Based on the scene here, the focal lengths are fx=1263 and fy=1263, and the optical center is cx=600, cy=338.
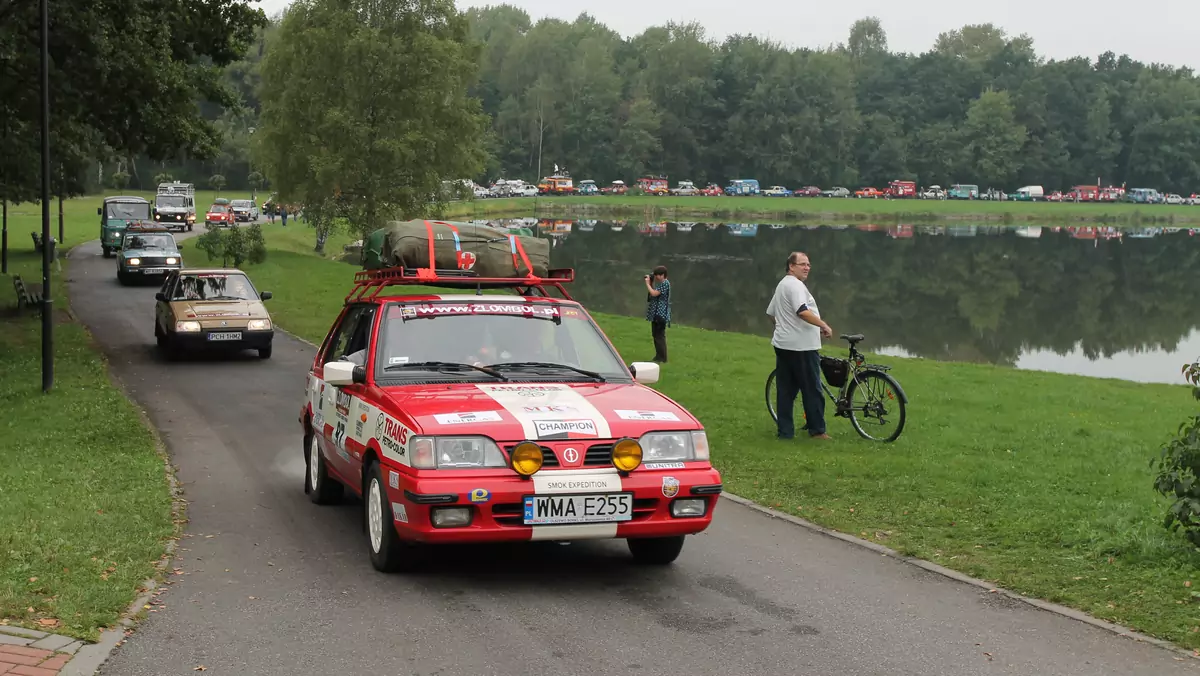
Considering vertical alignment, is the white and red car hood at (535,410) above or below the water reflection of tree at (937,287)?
above

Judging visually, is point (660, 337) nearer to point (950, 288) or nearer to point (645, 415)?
point (645, 415)

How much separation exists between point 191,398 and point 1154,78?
157928 mm

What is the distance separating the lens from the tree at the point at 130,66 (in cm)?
2028

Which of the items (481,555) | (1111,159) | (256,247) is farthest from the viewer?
(1111,159)

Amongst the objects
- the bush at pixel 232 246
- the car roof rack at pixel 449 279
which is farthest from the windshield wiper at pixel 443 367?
the bush at pixel 232 246

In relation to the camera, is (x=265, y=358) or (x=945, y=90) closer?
(x=265, y=358)

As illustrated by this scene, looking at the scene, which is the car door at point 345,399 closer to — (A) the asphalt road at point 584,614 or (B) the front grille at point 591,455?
(A) the asphalt road at point 584,614

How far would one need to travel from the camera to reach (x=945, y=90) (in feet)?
502

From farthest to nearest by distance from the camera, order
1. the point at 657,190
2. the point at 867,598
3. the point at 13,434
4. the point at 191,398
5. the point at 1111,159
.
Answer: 1. the point at 1111,159
2. the point at 657,190
3. the point at 191,398
4. the point at 13,434
5. the point at 867,598

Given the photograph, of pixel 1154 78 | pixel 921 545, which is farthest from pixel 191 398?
pixel 1154 78

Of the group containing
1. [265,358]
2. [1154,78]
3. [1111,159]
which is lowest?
[265,358]

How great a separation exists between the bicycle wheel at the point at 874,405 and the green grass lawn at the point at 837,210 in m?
92.0

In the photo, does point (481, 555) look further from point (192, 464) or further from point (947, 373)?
point (947, 373)

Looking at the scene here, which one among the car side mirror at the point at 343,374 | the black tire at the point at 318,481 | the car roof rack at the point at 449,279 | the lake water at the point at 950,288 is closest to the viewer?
the car side mirror at the point at 343,374
